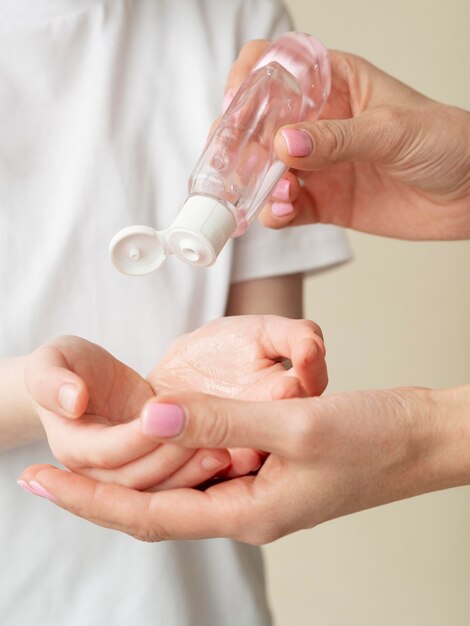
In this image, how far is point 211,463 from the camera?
0.67m

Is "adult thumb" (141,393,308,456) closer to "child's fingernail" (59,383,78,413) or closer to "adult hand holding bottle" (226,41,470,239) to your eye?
"child's fingernail" (59,383,78,413)

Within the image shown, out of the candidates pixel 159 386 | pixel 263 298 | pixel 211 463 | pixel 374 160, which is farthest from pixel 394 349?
pixel 211 463

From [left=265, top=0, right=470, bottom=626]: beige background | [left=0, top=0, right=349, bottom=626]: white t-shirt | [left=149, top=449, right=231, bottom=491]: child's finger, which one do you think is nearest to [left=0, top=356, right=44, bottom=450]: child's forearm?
[left=0, top=0, right=349, bottom=626]: white t-shirt

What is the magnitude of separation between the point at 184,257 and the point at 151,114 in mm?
306

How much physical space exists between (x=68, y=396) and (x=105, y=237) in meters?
0.31

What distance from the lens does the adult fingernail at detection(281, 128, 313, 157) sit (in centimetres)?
76

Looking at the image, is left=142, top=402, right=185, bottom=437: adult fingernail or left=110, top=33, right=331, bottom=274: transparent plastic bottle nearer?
left=142, top=402, right=185, bottom=437: adult fingernail

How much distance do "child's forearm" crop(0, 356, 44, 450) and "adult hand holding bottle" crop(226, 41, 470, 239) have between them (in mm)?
277

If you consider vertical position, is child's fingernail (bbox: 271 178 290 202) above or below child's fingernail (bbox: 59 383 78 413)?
above

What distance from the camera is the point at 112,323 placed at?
3.04ft

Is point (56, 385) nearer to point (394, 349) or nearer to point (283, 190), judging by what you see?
point (283, 190)

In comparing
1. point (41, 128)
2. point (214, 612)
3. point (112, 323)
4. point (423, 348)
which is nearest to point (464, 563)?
point (423, 348)

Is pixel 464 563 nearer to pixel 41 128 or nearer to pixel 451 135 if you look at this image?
pixel 451 135

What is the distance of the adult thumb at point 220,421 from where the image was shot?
594 millimetres
